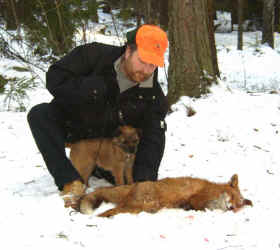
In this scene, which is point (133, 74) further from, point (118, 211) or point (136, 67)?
point (118, 211)

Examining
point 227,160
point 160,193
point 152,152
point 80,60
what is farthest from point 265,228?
point 80,60

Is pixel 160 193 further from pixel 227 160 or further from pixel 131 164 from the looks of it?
pixel 227 160

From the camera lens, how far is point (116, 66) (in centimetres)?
393

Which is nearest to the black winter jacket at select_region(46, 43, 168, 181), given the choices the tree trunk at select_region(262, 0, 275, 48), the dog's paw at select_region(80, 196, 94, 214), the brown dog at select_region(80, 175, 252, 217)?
the brown dog at select_region(80, 175, 252, 217)

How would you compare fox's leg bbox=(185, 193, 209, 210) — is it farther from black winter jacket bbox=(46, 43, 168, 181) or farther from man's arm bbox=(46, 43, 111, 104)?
man's arm bbox=(46, 43, 111, 104)

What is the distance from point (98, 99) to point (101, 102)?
92 millimetres

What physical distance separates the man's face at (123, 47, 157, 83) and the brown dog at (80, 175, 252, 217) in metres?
1.14

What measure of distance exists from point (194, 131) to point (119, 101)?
85.8 inches

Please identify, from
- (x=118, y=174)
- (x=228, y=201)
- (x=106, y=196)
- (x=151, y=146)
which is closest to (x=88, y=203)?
(x=106, y=196)

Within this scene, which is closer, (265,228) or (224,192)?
(265,228)

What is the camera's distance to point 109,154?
4617mm

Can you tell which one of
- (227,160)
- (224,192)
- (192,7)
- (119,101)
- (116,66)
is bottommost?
(227,160)

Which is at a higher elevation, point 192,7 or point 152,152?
point 192,7

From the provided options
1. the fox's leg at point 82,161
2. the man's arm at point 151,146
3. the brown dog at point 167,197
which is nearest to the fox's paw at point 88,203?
the brown dog at point 167,197
